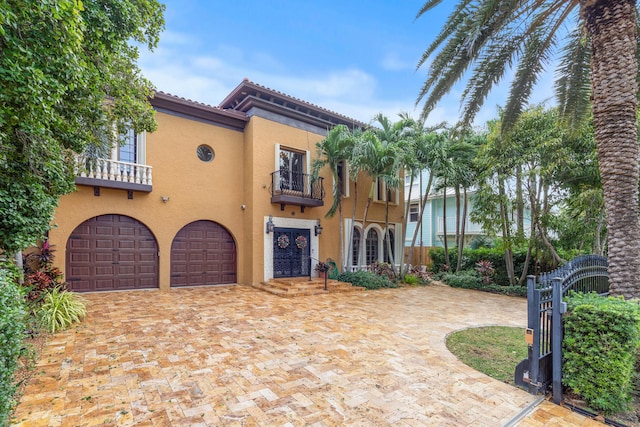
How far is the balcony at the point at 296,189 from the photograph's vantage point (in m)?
11.7

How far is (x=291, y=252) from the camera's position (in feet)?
41.0

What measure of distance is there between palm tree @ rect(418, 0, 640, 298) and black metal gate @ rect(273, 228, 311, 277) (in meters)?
7.00

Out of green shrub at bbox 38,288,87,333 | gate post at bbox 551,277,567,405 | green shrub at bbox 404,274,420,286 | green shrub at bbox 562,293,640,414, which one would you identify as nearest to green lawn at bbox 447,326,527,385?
gate post at bbox 551,277,567,405

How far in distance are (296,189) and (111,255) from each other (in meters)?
6.60

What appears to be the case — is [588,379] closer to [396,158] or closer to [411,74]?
[411,74]

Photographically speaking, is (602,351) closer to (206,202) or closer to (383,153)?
(383,153)

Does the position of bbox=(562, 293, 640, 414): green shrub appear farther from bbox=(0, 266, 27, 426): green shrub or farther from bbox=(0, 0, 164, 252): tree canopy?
bbox=(0, 0, 164, 252): tree canopy

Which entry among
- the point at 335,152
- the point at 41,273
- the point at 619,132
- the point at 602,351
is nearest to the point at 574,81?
the point at 619,132

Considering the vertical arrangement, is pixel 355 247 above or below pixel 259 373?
above

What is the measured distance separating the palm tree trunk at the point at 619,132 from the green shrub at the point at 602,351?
3.05ft

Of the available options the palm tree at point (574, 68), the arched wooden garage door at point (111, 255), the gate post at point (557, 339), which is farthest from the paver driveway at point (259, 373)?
the palm tree at point (574, 68)

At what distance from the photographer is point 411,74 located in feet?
23.1

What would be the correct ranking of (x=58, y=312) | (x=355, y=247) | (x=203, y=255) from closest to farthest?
(x=58, y=312) < (x=203, y=255) < (x=355, y=247)

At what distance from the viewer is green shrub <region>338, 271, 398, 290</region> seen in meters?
11.7
